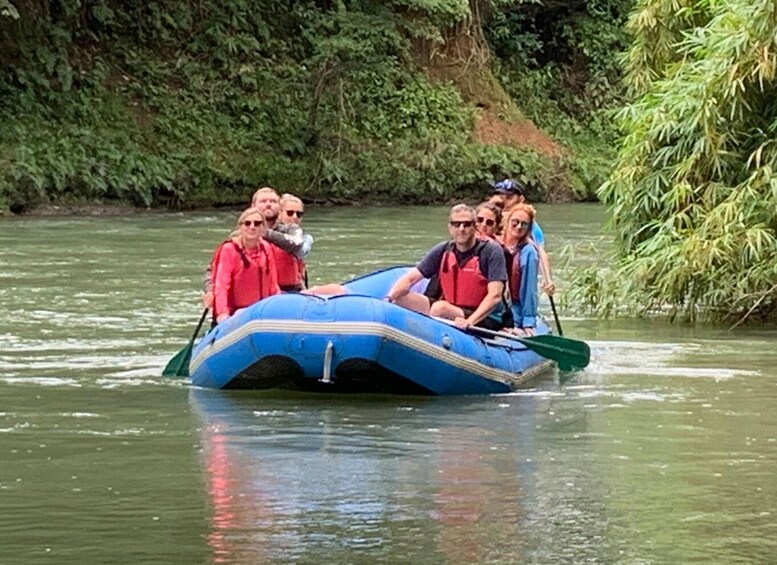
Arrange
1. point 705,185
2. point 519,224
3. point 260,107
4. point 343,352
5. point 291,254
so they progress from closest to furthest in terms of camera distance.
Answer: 1. point 343,352
2. point 291,254
3. point 519,224
4. point 705,185
5. point 260,107

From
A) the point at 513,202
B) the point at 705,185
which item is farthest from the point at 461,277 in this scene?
the point at 705,185

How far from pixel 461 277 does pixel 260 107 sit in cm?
2133

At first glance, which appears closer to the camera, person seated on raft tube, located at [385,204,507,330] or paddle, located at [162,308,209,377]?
person seated on raft tube, located at [385,204,507,330]

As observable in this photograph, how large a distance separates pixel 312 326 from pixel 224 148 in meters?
21.2

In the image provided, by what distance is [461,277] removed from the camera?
1119 centimetres

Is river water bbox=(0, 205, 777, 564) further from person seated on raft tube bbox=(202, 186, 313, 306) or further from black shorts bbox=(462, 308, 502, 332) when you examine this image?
person seated on raft tube bbox=(202, 186, 313, 306)

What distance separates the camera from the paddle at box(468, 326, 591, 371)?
11.3m

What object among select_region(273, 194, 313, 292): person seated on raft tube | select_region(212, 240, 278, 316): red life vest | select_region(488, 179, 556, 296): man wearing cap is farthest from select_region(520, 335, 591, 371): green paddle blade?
select_region(212, 240, 278, 316): red life vest

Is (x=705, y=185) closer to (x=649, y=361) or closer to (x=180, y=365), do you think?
(x=649, y=361)

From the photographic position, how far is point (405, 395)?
10617 millimetres

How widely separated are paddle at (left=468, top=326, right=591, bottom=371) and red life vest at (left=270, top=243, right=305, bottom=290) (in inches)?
52.1

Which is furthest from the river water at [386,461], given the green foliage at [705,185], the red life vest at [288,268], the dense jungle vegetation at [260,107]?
the dense jungle vegetation at [260,107]

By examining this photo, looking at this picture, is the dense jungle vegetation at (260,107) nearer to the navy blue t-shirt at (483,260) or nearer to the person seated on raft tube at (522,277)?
the person seated on raft tube at (522,277)

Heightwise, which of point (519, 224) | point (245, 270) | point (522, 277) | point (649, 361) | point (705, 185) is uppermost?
point (705, 185)
